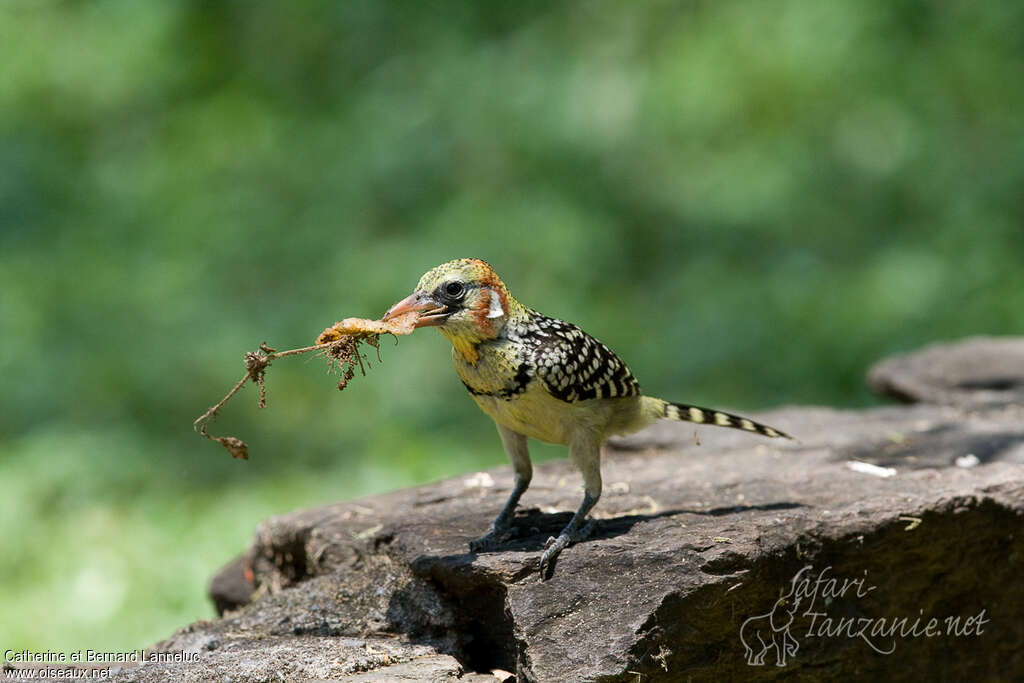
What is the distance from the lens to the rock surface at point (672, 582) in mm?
3922

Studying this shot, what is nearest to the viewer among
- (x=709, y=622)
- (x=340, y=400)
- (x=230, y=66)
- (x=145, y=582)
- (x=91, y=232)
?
(x=709, y=622)

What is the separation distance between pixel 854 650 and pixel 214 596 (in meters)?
3.09

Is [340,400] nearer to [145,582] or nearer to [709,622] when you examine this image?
[145,582]

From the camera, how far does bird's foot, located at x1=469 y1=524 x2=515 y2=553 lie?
169 inches

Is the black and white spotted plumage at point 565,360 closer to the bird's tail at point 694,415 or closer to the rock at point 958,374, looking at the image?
the bird's tail at point 694,415

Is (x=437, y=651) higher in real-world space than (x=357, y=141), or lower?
lower

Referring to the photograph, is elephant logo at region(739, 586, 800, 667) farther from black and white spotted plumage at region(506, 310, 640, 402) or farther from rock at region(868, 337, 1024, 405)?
rock at region(868, 337, 1024, 405)

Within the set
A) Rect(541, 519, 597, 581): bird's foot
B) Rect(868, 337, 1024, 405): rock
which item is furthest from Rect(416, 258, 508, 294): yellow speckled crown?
Rect(868, 337, 1024, 405): rock

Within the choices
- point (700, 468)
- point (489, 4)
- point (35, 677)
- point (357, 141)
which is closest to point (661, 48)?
point (489, 4)

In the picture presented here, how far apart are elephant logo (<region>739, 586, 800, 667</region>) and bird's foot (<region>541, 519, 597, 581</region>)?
65 cm

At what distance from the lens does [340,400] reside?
870 centimetres

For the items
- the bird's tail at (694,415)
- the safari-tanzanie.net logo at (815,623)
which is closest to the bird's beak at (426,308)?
the bird's tail at (694,415)

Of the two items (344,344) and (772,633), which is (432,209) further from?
(772,633)

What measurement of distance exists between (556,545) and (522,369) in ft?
2.06
